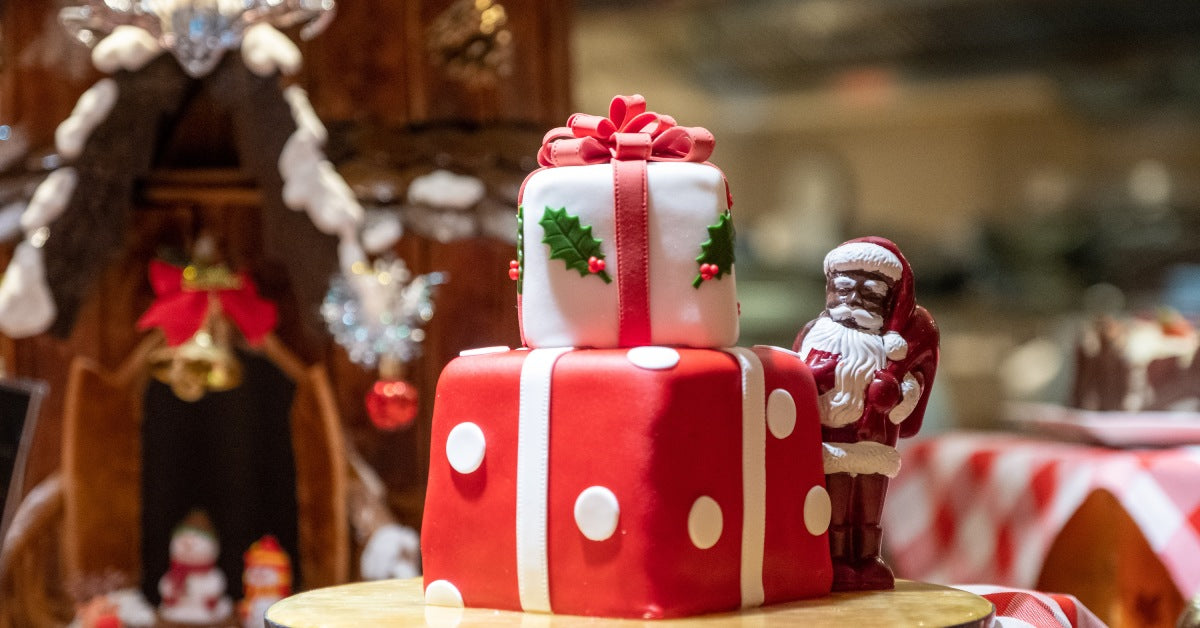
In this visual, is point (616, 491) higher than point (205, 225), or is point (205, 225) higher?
point (205, 225)

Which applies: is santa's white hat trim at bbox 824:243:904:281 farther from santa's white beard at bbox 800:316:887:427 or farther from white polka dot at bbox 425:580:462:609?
white polka dot at bbox 425:580:462:609

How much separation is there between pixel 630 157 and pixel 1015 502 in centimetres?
167

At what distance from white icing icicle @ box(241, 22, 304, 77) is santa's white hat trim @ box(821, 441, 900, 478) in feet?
4.79

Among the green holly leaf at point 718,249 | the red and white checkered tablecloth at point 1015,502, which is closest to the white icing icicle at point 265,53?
the green holly leaf at point 718,249

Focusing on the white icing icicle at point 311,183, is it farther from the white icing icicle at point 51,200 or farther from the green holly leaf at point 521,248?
the green holly leaf at point 521,248

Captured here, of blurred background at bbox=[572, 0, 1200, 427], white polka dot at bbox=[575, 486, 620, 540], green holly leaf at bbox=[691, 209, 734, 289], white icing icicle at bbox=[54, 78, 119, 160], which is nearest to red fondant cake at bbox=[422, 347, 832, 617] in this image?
white polka dot at bbox=[575, 486, 620, 540]

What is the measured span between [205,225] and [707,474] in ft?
6.13

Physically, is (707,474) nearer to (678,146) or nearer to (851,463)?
(851,463)

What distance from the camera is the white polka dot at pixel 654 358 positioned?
5.47 feet

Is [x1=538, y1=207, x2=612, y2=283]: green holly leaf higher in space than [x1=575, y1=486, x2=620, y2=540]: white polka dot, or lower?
higher

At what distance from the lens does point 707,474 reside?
5.51ft

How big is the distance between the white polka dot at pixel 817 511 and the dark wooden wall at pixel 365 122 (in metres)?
1.36

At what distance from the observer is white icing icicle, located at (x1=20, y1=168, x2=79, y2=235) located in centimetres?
273

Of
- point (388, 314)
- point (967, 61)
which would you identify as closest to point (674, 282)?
point (388, 314)
